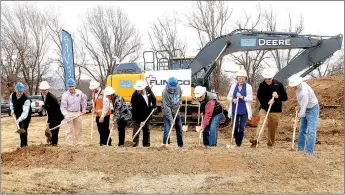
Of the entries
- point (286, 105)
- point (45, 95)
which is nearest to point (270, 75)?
point (45, 95)

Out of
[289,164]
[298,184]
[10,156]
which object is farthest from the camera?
[10,156]

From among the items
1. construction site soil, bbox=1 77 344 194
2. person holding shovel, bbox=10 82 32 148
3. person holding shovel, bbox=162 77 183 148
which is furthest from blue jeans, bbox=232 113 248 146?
person holding shovel, bbox=10 82 32 148

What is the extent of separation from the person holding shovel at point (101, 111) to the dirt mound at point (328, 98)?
1075 centimetres

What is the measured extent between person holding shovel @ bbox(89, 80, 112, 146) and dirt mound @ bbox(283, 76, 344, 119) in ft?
35.3

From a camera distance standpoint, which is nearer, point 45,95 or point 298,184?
point 298,184

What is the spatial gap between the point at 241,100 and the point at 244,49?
239 inches

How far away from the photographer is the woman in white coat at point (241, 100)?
859cm

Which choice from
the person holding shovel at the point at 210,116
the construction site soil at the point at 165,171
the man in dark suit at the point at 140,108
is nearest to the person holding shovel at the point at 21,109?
the construction site soil at the point at 165,171

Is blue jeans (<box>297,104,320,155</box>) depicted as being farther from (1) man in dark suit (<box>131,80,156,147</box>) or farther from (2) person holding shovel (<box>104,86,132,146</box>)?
(2) person holding shovel (<box>104,86,132,146</box>)

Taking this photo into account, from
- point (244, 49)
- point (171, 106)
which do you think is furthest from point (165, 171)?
point (244, 49)

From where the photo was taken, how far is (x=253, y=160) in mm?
7270

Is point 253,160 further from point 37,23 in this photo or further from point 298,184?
point 37,23

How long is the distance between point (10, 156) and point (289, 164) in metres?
5.29

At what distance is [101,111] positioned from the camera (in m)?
9.51
